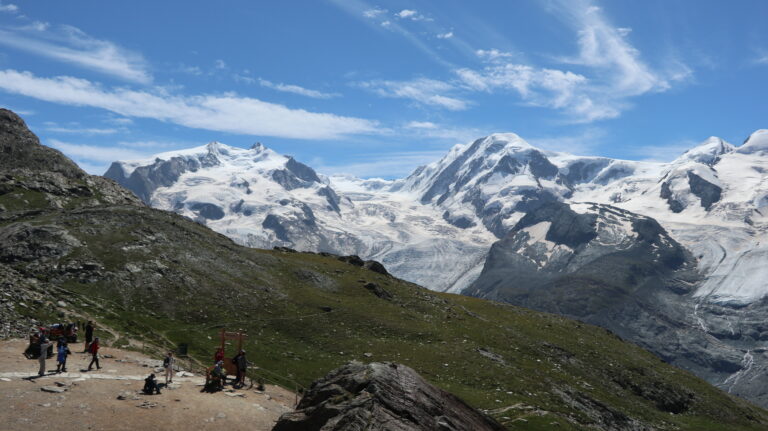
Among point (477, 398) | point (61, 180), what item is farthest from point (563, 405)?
point (61, 180)

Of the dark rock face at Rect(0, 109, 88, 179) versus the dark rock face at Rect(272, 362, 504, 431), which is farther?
the dark rock face at Rect(0, 109, 88, 179)

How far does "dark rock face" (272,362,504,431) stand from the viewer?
28.3 metres

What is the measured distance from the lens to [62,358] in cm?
3941

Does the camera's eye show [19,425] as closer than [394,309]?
Yes

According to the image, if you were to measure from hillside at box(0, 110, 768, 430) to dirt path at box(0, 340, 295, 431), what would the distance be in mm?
11131

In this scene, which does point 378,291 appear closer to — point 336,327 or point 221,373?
point 336,327

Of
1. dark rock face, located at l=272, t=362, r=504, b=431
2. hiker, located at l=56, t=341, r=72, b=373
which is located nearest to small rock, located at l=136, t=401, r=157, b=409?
hiker, located at l=56, t=341, r=72, b=373

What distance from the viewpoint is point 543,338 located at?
91.4 m

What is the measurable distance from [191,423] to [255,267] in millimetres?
62588

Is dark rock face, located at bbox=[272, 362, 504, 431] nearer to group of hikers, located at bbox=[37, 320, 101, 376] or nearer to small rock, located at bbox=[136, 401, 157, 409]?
small rock, located at bbox=[136, 401, 157, 409]

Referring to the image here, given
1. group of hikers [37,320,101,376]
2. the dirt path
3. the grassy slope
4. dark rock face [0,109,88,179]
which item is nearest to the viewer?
the dirt path

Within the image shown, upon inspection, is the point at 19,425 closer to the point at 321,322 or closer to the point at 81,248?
the point at 321,322

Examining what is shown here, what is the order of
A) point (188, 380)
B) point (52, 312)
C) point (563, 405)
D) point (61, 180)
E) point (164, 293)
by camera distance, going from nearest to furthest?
1. point (188, 380)
2. point (52, 312)
3. point (563, 405)
4. point (164, 293)
5. point (61, 180)

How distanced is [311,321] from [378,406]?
48.9m
